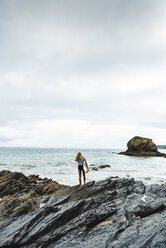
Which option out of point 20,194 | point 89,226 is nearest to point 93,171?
point 20,194

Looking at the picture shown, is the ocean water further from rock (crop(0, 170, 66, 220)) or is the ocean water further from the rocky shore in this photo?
the rocky shore

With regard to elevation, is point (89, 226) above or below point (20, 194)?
above

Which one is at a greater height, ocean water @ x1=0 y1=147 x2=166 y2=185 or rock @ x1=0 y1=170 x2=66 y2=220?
rock @ x1=0 y1=170 x2=66 y2=220

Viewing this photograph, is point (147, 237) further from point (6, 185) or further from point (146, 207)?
point (6, 185)

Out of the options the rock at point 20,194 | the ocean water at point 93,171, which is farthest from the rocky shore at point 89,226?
the ocean water at point 93,171

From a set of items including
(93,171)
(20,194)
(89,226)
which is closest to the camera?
(89,226)

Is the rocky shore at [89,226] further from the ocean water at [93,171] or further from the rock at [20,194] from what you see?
the ocean water at [93,171]

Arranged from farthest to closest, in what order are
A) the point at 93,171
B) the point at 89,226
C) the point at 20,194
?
the point at 93,171
the point at 20,194
the point at 89,226

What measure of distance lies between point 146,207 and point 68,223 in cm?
400

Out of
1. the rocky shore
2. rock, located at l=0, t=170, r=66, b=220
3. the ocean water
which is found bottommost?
the ocean water

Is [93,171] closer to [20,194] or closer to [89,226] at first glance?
[20,194]

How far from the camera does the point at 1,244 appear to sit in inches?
258

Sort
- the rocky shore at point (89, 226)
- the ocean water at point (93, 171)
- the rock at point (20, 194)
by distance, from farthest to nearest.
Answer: the ocean water at point (93, 171) < the rock at point (20, 194) < the rocky shore at point (89, 226)

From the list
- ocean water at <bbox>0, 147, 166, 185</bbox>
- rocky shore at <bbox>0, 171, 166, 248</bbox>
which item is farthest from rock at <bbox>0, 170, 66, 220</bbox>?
ocean water at <bbox>0, 147, 166, 185</bbox>
